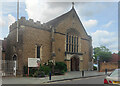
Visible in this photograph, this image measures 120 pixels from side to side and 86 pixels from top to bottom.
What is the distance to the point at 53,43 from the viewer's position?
22922 mm

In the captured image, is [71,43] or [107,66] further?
[107,66]

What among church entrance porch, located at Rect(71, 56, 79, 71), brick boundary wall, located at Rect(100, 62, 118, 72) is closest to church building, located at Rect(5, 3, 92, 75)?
church entrance porch, located at Rect(71, 56, 79, 71)

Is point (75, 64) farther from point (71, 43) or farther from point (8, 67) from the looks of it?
point (8, 67)

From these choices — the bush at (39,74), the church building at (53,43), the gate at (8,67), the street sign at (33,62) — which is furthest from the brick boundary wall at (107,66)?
the gate at (8,67)

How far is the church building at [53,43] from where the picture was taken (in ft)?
65.4

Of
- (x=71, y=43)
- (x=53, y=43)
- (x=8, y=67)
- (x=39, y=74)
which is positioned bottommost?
(x=39, y=74)

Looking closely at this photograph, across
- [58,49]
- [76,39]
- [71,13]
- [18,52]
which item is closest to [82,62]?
[76,39]

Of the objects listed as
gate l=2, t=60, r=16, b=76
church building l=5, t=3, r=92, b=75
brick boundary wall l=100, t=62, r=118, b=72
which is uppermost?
church building l=5, t=3, r=92, b=75

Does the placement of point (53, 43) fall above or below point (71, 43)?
below

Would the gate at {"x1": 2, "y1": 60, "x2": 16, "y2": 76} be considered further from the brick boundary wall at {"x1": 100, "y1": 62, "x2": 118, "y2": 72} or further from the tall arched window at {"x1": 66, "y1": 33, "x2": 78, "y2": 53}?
the brick boundary wall at {"x1": 100, "y1": 62, "x2": 118, "y2": 72}

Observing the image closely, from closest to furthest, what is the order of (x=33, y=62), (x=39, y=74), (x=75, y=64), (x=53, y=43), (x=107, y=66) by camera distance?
(x=39, y=74)
(x=33, y=62)
(x=53, y=43)
(x=75, y=64)
(x=107, y=66)

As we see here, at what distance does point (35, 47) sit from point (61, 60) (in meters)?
5.70

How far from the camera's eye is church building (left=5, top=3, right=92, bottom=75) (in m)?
19.9

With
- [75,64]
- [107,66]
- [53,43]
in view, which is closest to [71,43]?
[75,64]
